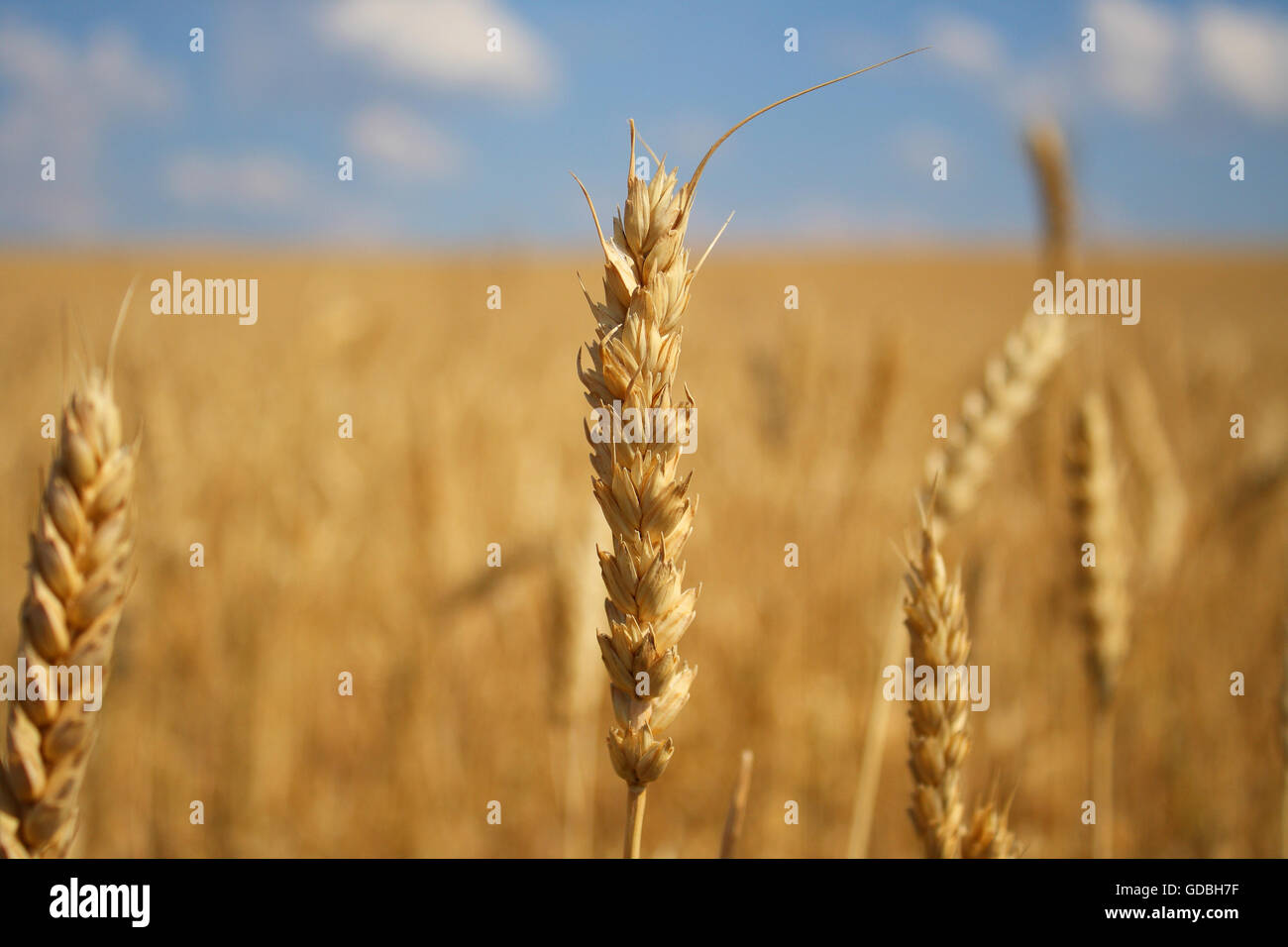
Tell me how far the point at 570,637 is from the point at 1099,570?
1.14 meters

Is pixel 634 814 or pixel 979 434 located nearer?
pixel 634 814

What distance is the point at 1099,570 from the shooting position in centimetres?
161

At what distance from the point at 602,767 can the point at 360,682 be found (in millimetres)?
1075

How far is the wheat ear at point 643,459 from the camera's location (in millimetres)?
656

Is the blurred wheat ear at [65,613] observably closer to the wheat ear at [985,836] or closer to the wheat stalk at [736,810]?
the wheat stalk at [736,810]

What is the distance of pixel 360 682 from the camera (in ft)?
9.98

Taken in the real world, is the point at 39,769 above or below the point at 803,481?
below

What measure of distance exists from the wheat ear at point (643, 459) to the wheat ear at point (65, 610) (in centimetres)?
51
